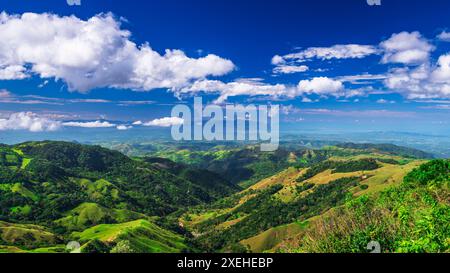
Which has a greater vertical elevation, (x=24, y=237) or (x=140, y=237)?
(x=140, y=237)

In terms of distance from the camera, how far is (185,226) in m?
193

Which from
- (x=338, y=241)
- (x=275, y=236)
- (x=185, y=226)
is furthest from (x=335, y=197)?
(x=338, y=241)

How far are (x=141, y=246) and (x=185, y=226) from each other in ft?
236

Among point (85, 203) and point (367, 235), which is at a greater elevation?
point (367, 235)

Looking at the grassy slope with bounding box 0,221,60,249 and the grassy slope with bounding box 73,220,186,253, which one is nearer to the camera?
the grassy slope with bounding box 73,220,186,253

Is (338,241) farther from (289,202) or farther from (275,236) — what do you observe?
(289,202)

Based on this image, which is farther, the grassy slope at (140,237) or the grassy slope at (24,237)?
the grassy slope at (24,237)

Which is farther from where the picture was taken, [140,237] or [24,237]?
[24,237]

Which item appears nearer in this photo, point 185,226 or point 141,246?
point 141,246

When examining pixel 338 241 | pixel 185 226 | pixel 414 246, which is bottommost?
pixel 185 226

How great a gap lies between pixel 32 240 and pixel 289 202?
124574 millimetres
